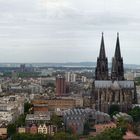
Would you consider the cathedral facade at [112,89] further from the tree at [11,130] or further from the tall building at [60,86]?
the tall building at [60,86]

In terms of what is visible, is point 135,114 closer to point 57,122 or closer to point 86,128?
point 86,128

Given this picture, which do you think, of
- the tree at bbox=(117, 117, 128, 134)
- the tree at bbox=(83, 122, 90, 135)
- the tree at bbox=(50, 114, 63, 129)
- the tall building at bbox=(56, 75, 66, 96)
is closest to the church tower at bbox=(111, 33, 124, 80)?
the tree at bbox=(117, 117, 128, 134)

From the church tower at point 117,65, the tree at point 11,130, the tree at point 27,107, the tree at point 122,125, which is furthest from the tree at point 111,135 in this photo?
the tree at point 27,107

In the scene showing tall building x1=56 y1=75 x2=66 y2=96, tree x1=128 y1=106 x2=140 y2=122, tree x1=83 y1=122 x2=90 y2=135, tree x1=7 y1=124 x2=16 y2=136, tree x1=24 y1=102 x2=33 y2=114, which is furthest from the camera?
tall building x1=56 y1=75 x2=66 y2=96

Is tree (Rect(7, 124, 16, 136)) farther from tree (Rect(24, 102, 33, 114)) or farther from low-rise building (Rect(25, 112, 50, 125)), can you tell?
tree (Rect(24, 102, 33, 114))

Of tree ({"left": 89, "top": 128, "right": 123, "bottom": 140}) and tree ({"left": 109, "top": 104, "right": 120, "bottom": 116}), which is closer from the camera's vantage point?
tree ({"left": 89, "top": 128, "right": 123, "bottom": 140})

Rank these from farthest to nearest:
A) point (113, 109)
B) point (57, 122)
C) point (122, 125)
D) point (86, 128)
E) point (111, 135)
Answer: point (113, 109) < point (57, 122) < point (86, 128) < point (122, 125) < point (111, 135)

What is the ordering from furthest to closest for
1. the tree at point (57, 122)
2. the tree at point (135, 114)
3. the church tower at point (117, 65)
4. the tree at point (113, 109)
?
the church tower at point (117, 65)
the tree at point (113, 109)
the tree at point (135, 114)
the tree at point (57, 122)

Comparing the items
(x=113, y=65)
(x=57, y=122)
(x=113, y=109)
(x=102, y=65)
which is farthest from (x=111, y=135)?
(x=113, y=65)

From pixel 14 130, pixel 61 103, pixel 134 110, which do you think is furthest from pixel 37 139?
pixel 61 103
